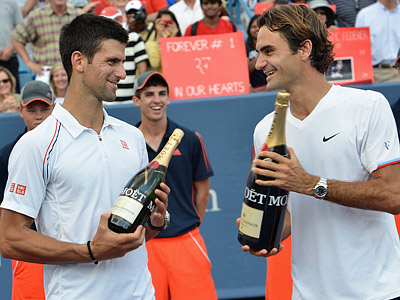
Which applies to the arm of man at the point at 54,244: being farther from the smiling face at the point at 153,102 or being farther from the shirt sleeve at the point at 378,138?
the smiling face at the point at 153,102

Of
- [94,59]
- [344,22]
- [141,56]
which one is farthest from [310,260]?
[344,22]

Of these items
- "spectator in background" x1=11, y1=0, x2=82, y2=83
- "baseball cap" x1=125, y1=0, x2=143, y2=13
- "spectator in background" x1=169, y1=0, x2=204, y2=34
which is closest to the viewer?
"baseball cap" x1=125, y1=0, x2=143, y2=13

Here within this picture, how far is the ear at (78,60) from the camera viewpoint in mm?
2902

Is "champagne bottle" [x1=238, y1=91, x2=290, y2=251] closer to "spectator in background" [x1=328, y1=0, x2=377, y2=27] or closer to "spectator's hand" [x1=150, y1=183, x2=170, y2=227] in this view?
"spectator's hand" [x1=150, y1=183, x2=170, y2=227]

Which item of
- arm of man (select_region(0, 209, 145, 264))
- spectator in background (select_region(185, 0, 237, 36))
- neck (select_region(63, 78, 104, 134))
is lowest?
arm of man (select_region(0, 209, 145, 264))

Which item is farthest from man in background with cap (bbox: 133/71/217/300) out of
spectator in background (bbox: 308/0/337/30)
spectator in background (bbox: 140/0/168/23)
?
spectator in background (bbox: 140/0/168/23)

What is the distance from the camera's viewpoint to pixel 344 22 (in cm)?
873

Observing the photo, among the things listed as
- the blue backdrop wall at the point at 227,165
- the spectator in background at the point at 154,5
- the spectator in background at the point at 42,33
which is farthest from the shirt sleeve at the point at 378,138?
the spectator in background at the point at 154,5

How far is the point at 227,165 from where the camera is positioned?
246 inches

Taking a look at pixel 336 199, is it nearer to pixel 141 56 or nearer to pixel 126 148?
pixel 126 148

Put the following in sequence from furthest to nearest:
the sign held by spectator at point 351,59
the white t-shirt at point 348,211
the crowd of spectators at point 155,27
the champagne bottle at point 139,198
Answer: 1. the crowd of spectators at point 155,27
2. the sign held by spectator at point 351,59
3. the white t-shirt at point 348,211
4. the champagne bottle at point 139,198

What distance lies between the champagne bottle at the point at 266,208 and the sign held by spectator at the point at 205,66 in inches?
150

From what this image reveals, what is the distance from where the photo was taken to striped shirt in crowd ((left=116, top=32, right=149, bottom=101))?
6.75m

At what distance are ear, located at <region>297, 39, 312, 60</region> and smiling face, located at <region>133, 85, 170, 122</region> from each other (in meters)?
2.43
